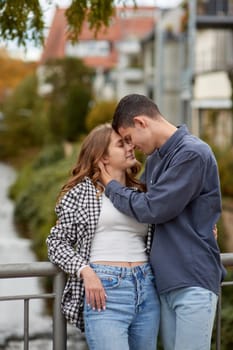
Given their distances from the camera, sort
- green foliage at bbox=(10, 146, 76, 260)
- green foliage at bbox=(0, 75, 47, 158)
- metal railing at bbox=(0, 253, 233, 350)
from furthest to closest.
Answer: green foliage at bbox=(0, 75, 47, 158) < green foliage at bbox=(10, 146, 76, 260) < metal railing at bbox=(0, 253, 233, 350)

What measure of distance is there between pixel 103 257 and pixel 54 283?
37 cm

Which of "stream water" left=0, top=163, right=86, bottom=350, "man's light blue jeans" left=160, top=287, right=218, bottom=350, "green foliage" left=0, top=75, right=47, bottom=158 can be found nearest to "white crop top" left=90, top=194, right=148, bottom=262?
"man's light blue jeans" left=160, top=287, right=218, bottom=350

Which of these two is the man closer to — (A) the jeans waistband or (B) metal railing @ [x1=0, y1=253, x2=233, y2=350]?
(A) the jeans waistband

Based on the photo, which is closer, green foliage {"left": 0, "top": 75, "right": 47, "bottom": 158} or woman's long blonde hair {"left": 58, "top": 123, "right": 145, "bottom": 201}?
woman's long blonde hair {"left": 58, "top": 123, "right": 145, "bottom": 201}

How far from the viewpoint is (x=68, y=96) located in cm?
4784

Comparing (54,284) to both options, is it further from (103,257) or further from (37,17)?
(37,17)

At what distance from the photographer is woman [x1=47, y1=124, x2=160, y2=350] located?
3.56m

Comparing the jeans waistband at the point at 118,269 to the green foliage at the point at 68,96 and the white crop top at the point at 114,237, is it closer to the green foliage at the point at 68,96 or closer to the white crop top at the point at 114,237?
the white crop top at the point at 114,237

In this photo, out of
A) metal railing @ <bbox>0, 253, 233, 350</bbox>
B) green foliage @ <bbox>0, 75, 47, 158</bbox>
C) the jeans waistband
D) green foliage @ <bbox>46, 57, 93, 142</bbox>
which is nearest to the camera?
the jeans waistband

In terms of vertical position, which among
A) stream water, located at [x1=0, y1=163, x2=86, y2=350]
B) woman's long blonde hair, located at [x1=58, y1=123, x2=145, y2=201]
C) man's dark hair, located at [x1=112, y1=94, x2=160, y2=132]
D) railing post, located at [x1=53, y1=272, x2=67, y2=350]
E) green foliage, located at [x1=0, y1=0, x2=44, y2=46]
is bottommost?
stream water, located at [x1=0, y1=163, x2=86, y2=350]

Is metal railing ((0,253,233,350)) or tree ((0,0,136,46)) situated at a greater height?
tree ((0,0,136,46))

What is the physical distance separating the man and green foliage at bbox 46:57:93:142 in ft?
138

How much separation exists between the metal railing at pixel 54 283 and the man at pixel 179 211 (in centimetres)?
49

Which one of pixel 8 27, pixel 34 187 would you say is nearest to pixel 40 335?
pixel 8 27
